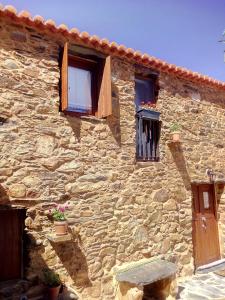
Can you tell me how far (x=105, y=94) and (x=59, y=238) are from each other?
2732mm

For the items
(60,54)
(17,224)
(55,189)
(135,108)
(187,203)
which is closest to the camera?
(17,224)

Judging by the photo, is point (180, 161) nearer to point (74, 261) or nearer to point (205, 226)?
point (205, 226)

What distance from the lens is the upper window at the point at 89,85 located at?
5.36 meters

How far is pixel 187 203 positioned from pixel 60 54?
14.4ft

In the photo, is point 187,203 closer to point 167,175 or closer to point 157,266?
point 167,175

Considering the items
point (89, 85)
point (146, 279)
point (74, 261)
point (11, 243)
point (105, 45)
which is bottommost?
point (146, 279)

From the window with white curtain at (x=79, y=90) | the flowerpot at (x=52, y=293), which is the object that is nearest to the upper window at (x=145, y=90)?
the window with white curtain at (x=79, y=90)

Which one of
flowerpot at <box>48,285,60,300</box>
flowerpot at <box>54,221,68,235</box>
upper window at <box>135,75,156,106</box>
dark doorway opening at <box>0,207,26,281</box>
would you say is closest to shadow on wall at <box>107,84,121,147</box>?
upper window at <box>135,75,156,106</box>

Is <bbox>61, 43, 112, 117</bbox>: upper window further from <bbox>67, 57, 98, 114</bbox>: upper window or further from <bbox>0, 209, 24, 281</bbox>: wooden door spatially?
<bbox>0, 209, 24, 281</bbox>: wooden door

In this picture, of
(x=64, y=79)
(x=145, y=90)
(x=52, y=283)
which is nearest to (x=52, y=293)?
(x=52, y=283)

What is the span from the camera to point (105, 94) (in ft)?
17.9

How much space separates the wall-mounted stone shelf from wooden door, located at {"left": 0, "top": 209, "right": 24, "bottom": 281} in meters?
0.45

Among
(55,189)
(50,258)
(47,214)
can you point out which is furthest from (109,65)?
(50,258)

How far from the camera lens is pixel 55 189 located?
15.6ft
